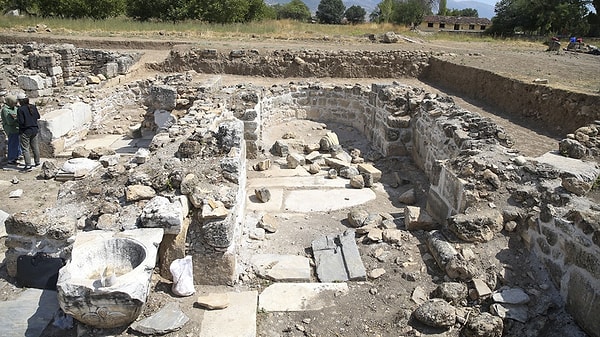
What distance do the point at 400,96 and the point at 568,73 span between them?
5.83m

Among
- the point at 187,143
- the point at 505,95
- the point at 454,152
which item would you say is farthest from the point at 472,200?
the point at 505,95

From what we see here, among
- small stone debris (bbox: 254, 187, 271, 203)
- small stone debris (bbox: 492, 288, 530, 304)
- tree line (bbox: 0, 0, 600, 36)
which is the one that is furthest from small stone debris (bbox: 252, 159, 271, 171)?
tree line (bbox: 0, 0, 600, 36)

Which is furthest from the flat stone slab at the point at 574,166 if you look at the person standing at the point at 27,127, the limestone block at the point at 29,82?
the limestone block at the point at 29,82

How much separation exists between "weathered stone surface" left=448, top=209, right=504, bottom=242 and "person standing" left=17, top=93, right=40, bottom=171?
7.94 metres

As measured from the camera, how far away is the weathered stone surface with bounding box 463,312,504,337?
4.18 meters

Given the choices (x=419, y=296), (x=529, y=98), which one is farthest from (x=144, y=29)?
(x=419, y=296)

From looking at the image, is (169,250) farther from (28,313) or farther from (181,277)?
(28,313)

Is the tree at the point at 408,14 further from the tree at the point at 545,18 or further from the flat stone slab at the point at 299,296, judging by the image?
the flat stone slab at the point at 299,296

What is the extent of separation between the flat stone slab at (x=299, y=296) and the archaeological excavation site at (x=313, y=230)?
0.07 feet

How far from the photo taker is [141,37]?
1895 centimetres

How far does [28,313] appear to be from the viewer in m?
4.23

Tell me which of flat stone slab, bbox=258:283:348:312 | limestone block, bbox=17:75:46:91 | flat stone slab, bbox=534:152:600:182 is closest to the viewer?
flat stone slab, bbox=258:283:348:312

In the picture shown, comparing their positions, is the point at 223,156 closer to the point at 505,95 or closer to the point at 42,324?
the point at 42,324

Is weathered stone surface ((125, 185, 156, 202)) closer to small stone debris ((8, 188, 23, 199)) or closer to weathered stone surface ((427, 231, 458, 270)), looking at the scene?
weathered stone surface ((427, 231, 458, 270))
